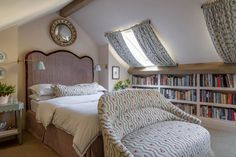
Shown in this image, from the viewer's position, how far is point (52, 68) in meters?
4.27

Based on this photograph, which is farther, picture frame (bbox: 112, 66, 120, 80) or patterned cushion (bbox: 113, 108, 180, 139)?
picture frame (bbox: 112, 66, 120, 80)

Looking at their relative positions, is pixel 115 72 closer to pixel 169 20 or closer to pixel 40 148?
pixel 169 20

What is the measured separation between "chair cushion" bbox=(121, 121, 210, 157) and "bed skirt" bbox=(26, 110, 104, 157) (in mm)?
346

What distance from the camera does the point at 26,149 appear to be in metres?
2.85

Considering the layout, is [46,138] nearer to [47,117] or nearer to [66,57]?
[47,117]

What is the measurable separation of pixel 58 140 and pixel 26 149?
57 centimetres

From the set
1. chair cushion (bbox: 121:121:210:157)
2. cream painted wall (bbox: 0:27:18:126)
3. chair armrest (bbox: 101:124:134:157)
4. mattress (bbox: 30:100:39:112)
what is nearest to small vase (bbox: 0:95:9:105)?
cream painted wall (bbox: 0:27:18:126)

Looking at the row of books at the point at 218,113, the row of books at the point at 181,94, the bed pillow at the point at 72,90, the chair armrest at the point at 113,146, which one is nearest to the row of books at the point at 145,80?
the row of books at the point at 181,94

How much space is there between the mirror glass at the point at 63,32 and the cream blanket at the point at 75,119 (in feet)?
5.74

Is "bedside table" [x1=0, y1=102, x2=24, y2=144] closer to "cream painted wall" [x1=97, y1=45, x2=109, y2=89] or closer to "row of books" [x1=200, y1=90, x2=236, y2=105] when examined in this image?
"cream painted wall" [x1=97, y1=45, x2=109, y2=89]

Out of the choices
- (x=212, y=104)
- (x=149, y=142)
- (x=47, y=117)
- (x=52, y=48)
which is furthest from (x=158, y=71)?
(x=149, y=142)

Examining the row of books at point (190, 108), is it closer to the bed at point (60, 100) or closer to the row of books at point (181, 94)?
the row of books at point (181, 94)

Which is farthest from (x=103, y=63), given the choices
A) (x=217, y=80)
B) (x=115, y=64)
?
(x=217, y=80)

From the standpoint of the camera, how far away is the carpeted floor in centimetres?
265
